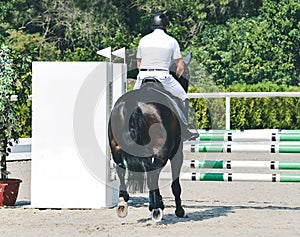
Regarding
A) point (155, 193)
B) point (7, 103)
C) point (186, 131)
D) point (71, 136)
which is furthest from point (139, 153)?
point (7, 103)

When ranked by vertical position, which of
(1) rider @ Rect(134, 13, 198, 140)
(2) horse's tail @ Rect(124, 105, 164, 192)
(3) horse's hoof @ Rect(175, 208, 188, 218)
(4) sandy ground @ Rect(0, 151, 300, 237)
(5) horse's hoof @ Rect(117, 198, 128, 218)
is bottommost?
(4) sandy ground @ Rect(0, 151, 300, 237)

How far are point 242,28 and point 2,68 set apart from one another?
22.7 metres

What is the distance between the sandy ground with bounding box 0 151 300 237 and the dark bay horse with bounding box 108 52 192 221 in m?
0.35

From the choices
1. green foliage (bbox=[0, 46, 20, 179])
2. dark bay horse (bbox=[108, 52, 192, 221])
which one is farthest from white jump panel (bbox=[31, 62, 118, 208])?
dark bay horse (bbox=[108, 52, 192, 221])

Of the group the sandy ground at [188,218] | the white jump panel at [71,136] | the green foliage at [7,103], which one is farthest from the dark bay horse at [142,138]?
the green foliage at [7,103]

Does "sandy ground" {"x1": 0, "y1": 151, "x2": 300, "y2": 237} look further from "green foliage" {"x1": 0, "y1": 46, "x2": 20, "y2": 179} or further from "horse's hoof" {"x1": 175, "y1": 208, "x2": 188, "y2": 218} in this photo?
"green foliage" {"x1": 0, "y1": 46, "x2": 20, "y2": 179}

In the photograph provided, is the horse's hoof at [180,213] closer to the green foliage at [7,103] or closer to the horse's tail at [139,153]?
the horse's tail at [139,153]

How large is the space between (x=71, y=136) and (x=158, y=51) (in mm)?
1439

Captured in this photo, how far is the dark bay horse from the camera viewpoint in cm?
885

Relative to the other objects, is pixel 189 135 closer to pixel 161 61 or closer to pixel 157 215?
pixel 161 61

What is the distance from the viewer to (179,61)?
31.2 feet

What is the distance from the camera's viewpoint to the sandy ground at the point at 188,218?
8414 mm

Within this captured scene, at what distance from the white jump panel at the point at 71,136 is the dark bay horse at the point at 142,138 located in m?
0.98

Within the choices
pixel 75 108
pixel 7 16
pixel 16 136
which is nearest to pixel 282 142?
pixel 75 108
